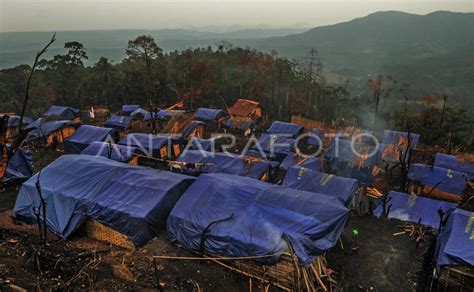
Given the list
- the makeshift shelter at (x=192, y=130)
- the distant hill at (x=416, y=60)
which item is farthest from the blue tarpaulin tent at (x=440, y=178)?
the distant hill at (x=416, y=60)

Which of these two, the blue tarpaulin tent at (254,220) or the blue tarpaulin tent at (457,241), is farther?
the blue tarpaulin tent at (254,220)

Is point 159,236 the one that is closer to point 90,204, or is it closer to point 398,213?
point 90,204

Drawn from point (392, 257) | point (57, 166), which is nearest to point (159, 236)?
point (57, 166)

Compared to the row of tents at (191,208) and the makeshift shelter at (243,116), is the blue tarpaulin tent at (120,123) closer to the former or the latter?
the makeshift shelter at (243,116)

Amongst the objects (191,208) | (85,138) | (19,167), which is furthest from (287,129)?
(191,208)

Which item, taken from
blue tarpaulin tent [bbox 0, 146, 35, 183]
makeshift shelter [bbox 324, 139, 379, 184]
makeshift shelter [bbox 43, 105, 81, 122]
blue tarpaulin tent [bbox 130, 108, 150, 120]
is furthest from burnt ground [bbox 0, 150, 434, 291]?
makeshift shelter [bbox 43, 105, 81, 122]

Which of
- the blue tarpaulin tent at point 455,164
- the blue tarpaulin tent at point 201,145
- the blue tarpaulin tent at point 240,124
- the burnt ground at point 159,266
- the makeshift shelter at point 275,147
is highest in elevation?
the burnt ground at point 159,266
